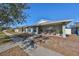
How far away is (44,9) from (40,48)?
0.42 m

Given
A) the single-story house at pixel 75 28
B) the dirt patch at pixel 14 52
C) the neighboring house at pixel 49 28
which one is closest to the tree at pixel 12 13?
the neighboring house at pixel 49 28

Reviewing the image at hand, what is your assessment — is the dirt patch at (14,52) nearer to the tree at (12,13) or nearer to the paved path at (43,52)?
the paved path at (43,52)

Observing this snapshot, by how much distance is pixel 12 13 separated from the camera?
2041 mm

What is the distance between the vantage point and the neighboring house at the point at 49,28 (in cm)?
202

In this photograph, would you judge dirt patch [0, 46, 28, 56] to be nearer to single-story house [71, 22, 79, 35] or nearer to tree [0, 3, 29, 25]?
tree [0, 3, 29, 25]

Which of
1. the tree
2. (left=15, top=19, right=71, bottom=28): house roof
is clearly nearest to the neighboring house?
(left=15, top=19, right=71, bottom=28): house roof

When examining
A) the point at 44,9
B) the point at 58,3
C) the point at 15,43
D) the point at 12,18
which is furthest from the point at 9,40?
the point at 58,3

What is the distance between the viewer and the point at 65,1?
1995 millimetres

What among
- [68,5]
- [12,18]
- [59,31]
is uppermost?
[68,5]

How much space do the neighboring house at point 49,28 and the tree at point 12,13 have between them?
147mm

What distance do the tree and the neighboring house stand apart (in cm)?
15

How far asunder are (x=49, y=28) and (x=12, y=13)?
0.44 meters

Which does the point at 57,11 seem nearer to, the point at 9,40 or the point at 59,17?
the point at 59,17

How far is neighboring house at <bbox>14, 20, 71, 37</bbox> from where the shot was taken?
6.63 ft
